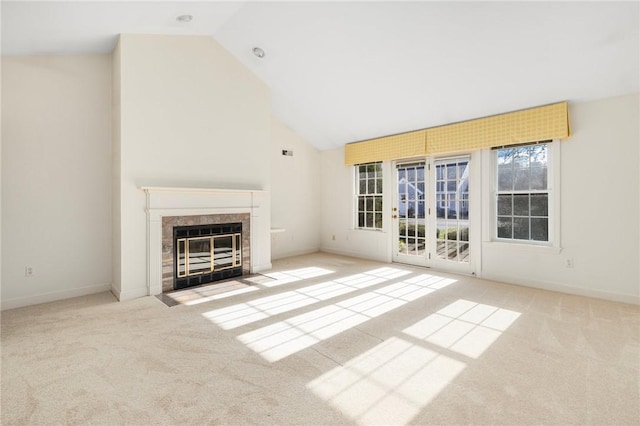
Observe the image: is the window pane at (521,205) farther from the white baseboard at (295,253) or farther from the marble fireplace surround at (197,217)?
the white baseboard at (295,253)

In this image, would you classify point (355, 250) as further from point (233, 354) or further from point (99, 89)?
point (99, 89)

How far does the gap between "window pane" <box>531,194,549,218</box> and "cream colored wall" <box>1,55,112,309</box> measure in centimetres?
578

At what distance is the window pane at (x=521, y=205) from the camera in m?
4.31

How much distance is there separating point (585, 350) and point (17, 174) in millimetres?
5803

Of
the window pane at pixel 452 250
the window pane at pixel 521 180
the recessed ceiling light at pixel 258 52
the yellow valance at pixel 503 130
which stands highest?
the recessed ceiling light at pixel 258 52

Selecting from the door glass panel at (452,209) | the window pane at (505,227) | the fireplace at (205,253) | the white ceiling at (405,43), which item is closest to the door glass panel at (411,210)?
the door glass panel at (452,209)

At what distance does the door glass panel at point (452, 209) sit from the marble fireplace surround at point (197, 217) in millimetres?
2966

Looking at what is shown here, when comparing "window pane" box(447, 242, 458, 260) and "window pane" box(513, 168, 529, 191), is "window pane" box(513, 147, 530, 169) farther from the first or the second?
"window pane" box(447, 242, 458, 260)

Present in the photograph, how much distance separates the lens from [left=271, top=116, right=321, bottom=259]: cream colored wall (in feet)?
20.4

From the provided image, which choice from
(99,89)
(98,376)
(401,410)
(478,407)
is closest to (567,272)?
(478,407)

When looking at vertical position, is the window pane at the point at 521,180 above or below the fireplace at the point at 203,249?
above

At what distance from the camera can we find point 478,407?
1.77 metres

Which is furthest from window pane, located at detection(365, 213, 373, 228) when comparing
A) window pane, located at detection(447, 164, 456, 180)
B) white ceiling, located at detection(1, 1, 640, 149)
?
white ceiling, located at detection(1, 1, 640, 149)

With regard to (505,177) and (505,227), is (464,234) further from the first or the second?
(505,177)
